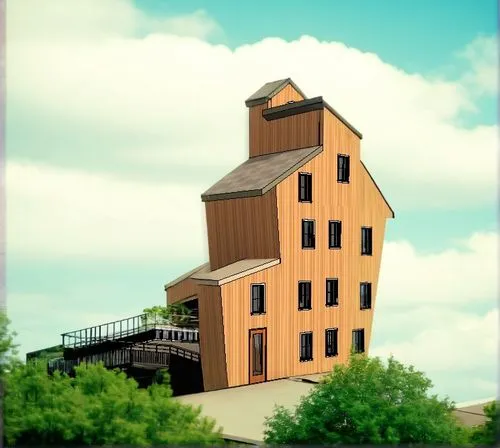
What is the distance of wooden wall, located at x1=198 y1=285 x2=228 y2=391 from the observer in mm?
18734

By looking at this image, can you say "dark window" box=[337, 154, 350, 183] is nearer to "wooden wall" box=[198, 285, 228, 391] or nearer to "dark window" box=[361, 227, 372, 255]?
"dark window" box=[361, 227, 372, 255]

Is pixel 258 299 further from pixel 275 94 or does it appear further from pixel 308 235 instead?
pixel 275 94

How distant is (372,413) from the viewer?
1149cm

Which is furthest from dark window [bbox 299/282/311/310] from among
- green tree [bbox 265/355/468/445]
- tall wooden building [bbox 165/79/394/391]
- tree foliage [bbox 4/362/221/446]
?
tree foliage [bbox 4/362/221/446]

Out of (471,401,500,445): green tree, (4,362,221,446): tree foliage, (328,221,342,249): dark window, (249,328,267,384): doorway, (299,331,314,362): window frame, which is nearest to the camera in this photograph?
(4,362,221,446): tree foliage

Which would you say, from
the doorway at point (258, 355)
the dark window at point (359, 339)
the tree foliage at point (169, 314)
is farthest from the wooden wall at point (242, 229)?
the tree foliage at point (169, 314)

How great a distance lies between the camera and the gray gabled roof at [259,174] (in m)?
19.9

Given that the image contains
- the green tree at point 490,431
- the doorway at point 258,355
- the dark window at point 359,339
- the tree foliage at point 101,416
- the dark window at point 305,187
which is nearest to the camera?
the tree foliage at point 101,416

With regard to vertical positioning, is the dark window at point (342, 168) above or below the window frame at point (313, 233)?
above

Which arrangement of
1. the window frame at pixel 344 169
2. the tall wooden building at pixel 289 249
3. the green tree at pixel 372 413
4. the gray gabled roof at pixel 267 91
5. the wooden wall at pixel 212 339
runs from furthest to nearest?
the gray gabled roof at pixel 267 91
the window frame at pixel 344 169
the tall wooden building at pixel 289 249
the wooden wall at pixel 212 339
the green tree at pixel 372 413

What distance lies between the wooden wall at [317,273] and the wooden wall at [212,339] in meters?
0.15

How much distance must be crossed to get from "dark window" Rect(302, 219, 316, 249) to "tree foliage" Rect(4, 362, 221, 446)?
9408 mm

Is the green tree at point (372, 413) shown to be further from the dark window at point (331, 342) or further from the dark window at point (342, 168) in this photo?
the dark window at point (342, 168)

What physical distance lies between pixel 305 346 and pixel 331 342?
959mm
